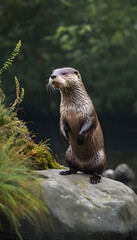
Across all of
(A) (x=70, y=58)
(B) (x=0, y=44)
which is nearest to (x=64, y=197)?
(B) (x=0, y=44)

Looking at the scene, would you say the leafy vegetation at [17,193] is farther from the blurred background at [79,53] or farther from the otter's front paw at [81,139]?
the blurred background at [79,53]

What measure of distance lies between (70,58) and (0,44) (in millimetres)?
5902

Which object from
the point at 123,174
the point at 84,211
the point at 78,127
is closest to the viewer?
the point at 84,211

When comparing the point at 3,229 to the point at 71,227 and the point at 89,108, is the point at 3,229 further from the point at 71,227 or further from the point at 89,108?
the point at 89,108

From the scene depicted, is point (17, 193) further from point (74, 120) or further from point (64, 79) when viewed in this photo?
point (64, 79)

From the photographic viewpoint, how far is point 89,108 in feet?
19.5

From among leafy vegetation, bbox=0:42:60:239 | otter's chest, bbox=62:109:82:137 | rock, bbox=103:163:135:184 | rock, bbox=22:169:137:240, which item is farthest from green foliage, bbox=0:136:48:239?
rock, bbox=103:163:135:184

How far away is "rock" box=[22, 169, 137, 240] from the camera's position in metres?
5.12

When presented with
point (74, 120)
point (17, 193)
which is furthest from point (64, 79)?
point (17, 193)

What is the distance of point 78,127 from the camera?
19.5 ft

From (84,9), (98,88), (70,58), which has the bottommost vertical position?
(98,88)

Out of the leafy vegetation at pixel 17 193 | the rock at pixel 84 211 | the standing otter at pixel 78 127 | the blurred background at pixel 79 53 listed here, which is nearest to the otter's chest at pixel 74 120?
the standing otter at pixel 78 127

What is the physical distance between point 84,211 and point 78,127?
44.9 inches

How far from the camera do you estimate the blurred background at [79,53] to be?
25.6 m
